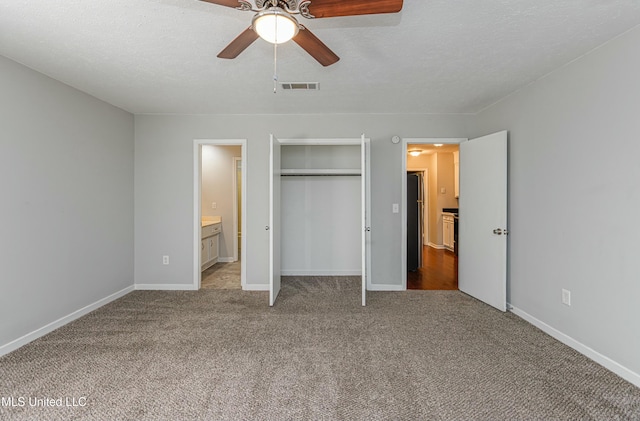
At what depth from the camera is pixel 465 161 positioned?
11.8 feet

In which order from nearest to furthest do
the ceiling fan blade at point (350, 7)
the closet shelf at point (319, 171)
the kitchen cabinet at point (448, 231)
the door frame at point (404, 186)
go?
the ceiling fan blade at point (350, 7)
the door frame at point (404, 186)
the closet shelf at point (319, 171)
the kitchen cabinet at point (448, 231)

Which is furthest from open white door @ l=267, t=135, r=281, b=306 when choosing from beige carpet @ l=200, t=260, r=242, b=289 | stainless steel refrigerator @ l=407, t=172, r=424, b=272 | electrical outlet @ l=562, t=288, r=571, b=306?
electrical outlet @ l=562, t=288, r=571, b=306

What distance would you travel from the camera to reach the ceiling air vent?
9.27 feet

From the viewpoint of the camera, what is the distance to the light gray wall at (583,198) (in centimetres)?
195

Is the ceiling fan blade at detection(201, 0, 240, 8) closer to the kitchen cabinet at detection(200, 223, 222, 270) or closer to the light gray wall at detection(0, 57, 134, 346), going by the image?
the light gray wall at detection(0, 57, 134, 346)

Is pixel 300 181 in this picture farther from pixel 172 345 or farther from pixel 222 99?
pixel 172 345

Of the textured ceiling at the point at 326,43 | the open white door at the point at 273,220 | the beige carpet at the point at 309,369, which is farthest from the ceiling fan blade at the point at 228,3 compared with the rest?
the beige carpet at the point at 309,369

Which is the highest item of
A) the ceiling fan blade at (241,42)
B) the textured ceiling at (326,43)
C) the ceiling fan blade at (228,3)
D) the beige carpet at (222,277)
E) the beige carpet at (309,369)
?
the textured ceiling at (326,43)

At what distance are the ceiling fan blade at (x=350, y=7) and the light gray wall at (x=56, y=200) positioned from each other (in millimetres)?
2653

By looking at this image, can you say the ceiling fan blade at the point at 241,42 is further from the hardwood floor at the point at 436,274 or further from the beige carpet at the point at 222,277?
the hardwood floor at the point at 436,274

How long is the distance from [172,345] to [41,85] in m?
2.60

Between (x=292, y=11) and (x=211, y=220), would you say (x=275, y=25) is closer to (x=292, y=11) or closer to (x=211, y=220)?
(x=292, y=11)

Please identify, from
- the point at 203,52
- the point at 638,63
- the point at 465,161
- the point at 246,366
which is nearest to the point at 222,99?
the point at 203,52

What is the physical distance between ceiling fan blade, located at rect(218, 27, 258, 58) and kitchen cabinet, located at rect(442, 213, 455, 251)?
6.11 m
